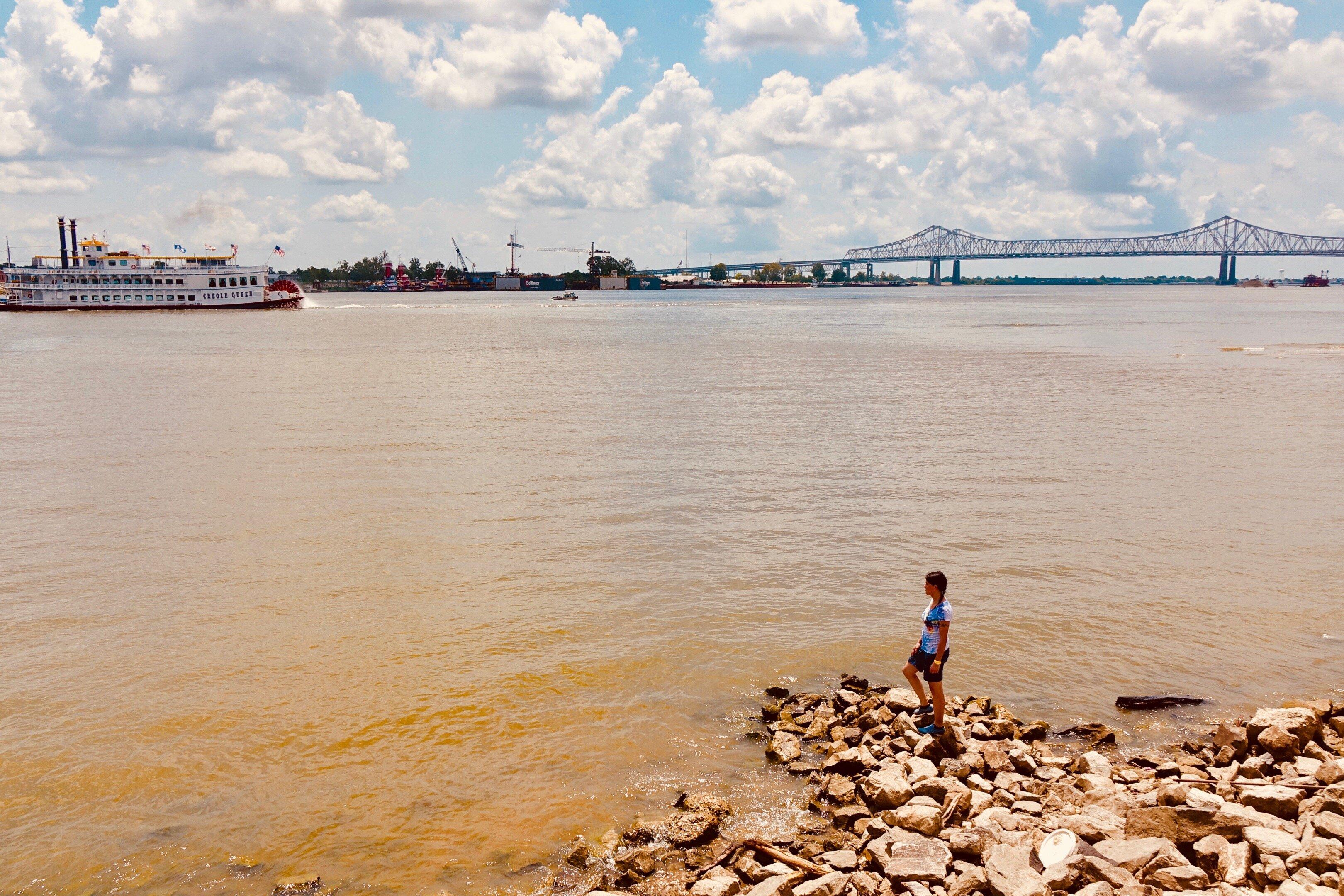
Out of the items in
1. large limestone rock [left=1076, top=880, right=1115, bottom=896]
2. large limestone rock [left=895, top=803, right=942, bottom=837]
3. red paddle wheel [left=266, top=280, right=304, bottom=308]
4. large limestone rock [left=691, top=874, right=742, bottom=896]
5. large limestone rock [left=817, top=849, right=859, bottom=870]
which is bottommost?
large limestone rock [left=691, top=874, right=742, bottom=896]

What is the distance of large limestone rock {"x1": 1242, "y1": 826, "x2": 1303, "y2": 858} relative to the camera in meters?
8.15

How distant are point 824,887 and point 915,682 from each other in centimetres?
420

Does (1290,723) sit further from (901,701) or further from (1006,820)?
(901,701)

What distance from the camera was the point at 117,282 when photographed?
464 feet

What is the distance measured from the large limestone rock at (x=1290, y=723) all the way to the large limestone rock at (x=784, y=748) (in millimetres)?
5250

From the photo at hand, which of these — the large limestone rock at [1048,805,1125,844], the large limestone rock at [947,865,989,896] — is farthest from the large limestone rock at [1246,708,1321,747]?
the large limestone rock at [947,865,989,896]

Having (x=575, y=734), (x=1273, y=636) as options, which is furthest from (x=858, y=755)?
(x=1273, y=636)

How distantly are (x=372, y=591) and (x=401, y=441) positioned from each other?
16.2 m

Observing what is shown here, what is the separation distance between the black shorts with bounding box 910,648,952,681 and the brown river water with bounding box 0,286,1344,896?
6.84 feet

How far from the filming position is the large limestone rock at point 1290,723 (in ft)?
35.3

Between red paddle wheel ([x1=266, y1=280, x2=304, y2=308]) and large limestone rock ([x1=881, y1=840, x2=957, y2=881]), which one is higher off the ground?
red paddle wheel ([x1=266, y1=280, x2=304, y2=308])

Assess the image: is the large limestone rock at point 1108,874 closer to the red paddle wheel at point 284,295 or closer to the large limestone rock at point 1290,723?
the large limestone rock at point 1290,723


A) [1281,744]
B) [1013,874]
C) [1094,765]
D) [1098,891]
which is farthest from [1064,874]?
[1281,744]

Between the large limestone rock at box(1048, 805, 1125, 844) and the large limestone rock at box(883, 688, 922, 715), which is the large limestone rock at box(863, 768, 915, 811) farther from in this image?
the large limestone rock at box(883, 688, 922, 715)
